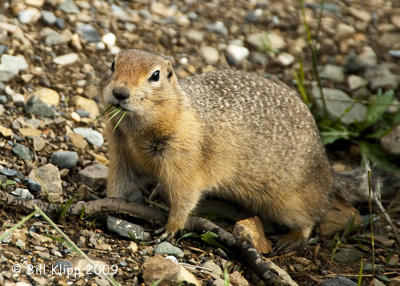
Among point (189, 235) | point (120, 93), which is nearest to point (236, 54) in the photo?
point (189, 235)

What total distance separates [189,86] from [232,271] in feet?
6.02

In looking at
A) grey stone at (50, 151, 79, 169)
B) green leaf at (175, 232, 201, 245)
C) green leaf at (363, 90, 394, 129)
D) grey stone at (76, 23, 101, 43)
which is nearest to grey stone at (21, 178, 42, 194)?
grey stone at (50, 151, 79, 169)

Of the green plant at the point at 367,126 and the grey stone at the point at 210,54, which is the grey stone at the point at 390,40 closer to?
the green plant at the point at 367,126

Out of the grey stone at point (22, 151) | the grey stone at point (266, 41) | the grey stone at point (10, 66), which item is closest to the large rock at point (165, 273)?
the grey stone at point (22, 151)

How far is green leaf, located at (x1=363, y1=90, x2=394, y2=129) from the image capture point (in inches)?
280

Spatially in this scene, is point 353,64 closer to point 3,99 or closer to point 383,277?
point 383,277

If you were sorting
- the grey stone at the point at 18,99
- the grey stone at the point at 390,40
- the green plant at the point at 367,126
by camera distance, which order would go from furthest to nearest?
the grey stone at the point at 390,40, the green plant at the point at 367,126, the grey stone at the point at 18,99

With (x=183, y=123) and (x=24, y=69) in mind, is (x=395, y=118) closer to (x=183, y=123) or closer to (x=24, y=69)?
(x=183, y=123)

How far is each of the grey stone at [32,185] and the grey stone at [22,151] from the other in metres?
0.41

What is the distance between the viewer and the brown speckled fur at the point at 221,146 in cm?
485

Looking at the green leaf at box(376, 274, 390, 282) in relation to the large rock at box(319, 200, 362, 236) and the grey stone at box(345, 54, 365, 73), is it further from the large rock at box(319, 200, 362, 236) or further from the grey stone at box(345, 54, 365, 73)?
the grey stone at box(345, 54, 365, 73)

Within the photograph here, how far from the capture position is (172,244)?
5145 millimetres

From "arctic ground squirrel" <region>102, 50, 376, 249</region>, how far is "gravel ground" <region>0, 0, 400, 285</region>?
0.43 meters

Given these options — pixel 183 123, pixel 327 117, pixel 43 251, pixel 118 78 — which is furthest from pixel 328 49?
pixel 43 251
